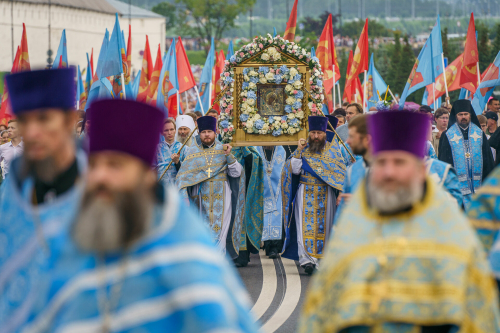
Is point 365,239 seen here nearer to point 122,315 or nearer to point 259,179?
point 122,315

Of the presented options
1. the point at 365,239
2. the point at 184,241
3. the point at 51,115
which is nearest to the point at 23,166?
the point at 51,115

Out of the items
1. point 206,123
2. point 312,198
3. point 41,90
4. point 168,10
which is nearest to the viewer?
point 41,90

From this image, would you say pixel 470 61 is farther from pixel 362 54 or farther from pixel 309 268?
pixel 309 268

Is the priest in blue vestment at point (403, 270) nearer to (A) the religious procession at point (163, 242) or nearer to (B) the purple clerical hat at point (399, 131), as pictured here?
(A) the religious procession at point (163, 242)

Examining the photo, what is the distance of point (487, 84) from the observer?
15742 mm

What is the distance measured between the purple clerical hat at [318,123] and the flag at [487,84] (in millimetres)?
7486

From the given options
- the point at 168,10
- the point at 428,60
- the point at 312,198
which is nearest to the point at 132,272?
the point at 312,198

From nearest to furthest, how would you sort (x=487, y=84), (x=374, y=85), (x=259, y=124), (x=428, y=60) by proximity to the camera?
(x=259, y=124) < (x=487, y=84) < (x=428, y=60) < (x=374, y=85)

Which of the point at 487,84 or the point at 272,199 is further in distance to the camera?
the point at 487,84

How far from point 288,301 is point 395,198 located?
4.73 m

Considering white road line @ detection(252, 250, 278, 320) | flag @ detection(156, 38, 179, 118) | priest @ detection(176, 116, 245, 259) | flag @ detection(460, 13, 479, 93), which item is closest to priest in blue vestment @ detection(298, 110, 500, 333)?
white road line @ detection(252, 250, 278, 320)

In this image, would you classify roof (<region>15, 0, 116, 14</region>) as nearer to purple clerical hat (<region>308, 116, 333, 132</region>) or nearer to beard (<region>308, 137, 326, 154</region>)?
beard (<region>308, 137, 326, 154</region>)

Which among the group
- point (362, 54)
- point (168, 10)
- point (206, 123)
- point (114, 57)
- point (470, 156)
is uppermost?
point (168, 10)

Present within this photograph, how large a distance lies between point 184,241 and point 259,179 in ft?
26.4
